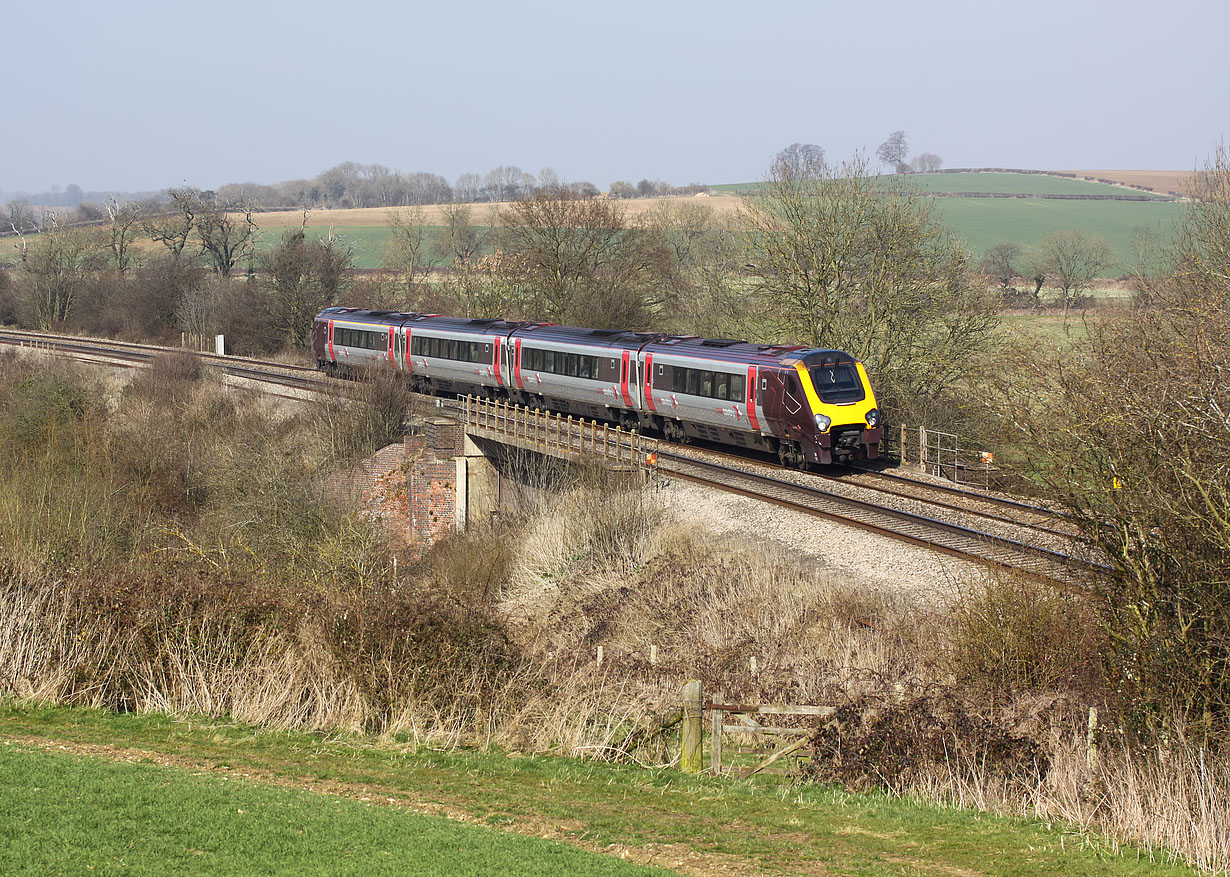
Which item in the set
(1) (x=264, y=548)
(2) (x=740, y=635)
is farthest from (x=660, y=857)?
(1) (x=264, y=548)

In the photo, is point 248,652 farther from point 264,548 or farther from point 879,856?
point 264,548

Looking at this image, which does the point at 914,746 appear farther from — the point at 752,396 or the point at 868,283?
the point at 868,283

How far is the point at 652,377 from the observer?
28438mm

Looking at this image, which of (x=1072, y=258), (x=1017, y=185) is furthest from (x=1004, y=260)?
(x=1017, y=185)

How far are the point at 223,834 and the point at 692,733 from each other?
467 centimetres

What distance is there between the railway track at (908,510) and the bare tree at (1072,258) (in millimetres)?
35741

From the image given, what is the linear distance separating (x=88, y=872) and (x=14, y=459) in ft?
82.9

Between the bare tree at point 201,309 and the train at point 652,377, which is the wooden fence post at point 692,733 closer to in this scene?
the train at point 652,377

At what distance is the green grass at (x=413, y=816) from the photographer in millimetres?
7680

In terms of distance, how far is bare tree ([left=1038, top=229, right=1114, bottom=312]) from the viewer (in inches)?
2293

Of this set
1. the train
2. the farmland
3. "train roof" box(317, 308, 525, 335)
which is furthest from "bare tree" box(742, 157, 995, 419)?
the farmland

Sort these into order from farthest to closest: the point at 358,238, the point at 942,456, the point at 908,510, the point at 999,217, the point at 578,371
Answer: the point at 999,217 → the point at 358,238 → the point at 578,371 → the point at 942,456 → the point at 908,510

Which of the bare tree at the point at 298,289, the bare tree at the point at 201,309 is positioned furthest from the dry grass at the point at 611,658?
the bare tree at the point at 201,309

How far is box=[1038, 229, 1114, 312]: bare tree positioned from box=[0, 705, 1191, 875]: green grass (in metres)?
50.8
